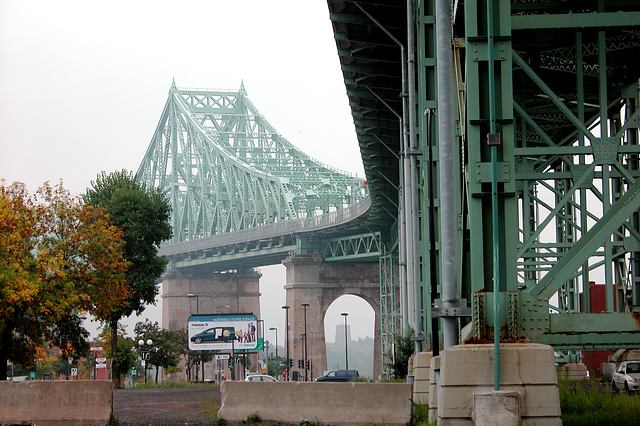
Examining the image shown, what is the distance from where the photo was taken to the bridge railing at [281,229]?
86.9m

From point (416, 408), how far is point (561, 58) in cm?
1051

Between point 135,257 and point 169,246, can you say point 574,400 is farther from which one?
point 169,246

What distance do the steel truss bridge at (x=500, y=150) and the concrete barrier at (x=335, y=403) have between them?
215cm

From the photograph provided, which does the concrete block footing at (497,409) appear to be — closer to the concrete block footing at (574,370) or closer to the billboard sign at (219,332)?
the concrete block footing at (574,370)

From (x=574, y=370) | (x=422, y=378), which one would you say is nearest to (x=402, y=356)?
(x=574, y=370)

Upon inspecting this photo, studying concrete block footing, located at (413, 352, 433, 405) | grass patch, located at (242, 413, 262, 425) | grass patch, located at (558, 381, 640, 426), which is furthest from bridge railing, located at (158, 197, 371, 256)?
grass patch, located at (558, 381, 640, 426)

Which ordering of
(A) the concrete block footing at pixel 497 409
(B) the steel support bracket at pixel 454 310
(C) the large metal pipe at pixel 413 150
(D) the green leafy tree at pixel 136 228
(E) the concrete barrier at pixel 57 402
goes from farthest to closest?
1. (D) the green leafy tree at pixel 136 228
2. (C) the large metal pipe at pixel 413 150
3. (E) the concrete barrier at pixel 57 402
4. (B) the steel support bracket at pixel 454 310
5. (A) the concrete block footing at pixel 497 409

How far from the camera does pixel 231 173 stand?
13812 centimetres

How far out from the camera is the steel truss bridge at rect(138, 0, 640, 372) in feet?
40.6

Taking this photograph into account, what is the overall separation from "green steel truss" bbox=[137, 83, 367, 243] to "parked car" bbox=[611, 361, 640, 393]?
77.9 metres

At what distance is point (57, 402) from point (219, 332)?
59.5 meters

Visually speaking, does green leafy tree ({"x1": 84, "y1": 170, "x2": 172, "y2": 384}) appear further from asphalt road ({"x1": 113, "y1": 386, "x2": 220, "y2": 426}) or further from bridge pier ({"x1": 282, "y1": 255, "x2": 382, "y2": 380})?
bridge pier ({"x1": 282, "y1": 255, "x2": 382, "y2": 380})

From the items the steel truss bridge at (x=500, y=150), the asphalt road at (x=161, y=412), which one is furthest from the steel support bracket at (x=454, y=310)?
the asphalt road at (x=161, y=412)

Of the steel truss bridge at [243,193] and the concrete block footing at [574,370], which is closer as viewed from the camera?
the concrete block footing at [574,370]
